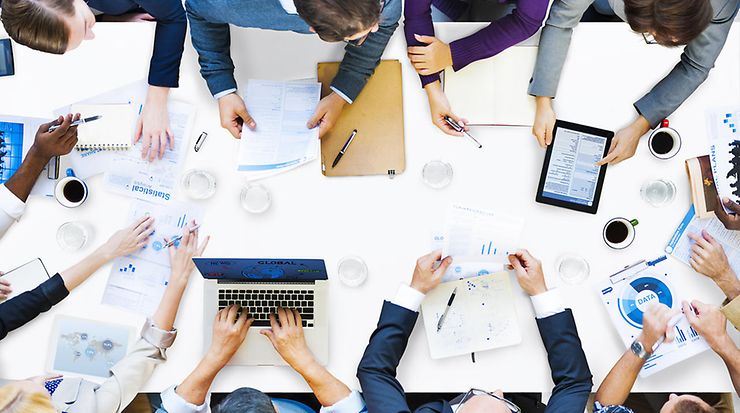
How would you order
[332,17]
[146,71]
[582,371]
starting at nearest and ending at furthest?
1. [332,17]
2. [582,371]
3. [146,71]

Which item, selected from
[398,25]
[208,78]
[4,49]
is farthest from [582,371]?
[4,49]

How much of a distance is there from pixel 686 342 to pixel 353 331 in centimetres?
82

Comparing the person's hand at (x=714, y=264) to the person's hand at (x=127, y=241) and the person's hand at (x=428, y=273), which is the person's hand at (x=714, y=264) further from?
the person's hand at (x=127, y=241)

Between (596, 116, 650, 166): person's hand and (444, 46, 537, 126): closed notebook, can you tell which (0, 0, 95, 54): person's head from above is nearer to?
(444, 46, 537, 126): closed notebook

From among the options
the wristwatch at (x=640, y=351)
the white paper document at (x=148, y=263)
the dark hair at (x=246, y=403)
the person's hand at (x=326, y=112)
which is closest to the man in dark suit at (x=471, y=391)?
the wristwatch at (x=640, y=351)

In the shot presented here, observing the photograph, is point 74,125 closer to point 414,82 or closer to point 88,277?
point 88,277

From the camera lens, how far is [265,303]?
171 cm

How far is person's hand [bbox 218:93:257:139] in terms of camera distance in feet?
5.66

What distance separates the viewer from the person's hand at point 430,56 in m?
1.71

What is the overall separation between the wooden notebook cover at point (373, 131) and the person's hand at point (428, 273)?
0.77 feet

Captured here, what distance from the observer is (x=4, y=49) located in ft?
5.73

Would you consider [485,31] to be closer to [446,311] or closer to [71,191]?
[446,311]

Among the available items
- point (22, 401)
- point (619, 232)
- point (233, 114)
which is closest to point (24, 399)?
point (22, 401)

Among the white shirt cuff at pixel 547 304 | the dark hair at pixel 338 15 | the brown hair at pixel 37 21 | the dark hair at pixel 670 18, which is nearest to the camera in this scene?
the dark hair at pixel 338 15
